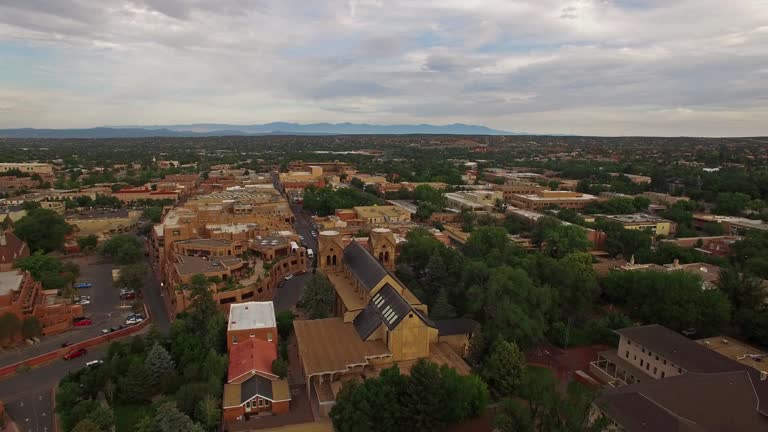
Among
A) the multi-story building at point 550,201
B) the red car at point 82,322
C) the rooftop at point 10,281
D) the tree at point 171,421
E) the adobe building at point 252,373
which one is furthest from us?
the multi-story building at point 550,201

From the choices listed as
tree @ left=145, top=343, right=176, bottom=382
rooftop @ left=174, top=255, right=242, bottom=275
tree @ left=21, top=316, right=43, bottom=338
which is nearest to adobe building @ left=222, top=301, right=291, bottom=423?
tree @ left=145, top=343, right=176, bottom=382

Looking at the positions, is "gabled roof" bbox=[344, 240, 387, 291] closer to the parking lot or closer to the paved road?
the paved road

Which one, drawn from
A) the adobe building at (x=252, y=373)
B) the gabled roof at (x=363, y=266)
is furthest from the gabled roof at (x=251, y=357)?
the gabled roof at (x=363, y=266)

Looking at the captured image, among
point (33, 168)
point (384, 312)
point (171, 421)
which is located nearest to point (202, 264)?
point (384, 312)

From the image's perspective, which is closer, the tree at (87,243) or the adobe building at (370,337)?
the adobe building at (370,337)

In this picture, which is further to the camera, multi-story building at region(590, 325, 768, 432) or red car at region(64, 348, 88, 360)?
red car at region(64, 348, 88, 360)

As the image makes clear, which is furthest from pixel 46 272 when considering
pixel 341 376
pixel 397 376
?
pixel 397 376

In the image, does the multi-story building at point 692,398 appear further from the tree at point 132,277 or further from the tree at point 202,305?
the tree at point 132,277
